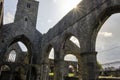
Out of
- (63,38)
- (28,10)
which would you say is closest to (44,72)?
(63,38)

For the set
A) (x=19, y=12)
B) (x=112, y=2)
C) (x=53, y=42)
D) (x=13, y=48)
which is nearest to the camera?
(x=112, y=2)

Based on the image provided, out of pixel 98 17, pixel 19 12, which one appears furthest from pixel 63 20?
pixel 19 12

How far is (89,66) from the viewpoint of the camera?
340 inches

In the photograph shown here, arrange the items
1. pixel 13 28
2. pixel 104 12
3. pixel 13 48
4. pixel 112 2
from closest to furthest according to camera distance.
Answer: pixel 112 2 < pixel 104 12 < pixel 13 28 < pixel 13 48

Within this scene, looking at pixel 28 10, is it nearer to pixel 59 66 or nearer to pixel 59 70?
pixel 59 66

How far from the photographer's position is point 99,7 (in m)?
8.50

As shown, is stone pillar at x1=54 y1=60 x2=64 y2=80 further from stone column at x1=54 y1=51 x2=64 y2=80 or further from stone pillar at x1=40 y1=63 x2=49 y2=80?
stone pillar at x1=40 y1=63 x2=49 y2=80

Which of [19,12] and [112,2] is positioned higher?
[19,12]

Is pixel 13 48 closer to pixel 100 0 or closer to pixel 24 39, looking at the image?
pixel 24 39

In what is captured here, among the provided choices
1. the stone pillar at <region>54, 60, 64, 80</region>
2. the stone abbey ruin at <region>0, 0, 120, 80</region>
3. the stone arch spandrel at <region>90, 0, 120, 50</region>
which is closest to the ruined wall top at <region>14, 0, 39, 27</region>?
the stone abbey ruin at <region>0, 0, 120, 80</region>

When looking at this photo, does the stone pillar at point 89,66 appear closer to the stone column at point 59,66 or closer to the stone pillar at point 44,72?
the stone column at point 59,66

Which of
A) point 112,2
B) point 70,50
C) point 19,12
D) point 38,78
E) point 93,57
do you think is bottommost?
point 38,78

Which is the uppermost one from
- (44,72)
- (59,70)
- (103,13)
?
(103,13)

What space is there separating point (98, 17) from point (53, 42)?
Result: 736 centimetres
